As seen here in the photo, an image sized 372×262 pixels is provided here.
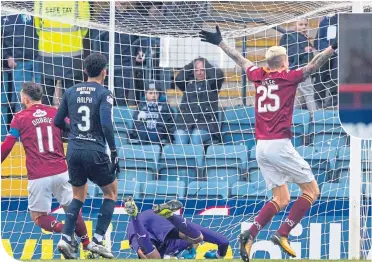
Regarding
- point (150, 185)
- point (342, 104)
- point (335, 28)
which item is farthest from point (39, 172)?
point (335, 28)

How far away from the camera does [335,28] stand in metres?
12.0

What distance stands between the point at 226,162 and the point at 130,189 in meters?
1.07

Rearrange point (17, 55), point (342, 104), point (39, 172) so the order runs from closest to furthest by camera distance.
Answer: point (342, 104) → point (39, 172) → point (17, 55)

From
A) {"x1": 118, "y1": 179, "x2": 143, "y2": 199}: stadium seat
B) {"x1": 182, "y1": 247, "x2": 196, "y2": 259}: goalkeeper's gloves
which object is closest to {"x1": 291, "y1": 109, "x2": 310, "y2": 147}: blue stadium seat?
{"x1": 118, "y1": 179, "x2": 143, "y2": 199}: stadium seat

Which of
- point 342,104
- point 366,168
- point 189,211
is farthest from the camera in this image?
point 189,211

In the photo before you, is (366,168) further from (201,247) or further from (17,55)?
(17,55)

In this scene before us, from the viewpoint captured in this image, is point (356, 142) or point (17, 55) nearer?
point (356, 142)

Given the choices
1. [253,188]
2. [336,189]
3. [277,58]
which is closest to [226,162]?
[253,188]

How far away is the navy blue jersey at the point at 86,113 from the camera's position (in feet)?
30.1

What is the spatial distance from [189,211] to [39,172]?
83.3 inches

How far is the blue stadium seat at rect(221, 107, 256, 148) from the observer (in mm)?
12383

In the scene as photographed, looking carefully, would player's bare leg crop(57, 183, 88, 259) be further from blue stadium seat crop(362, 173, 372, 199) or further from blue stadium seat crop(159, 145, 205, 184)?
blue stadium seat crop(362, 173, 372, 199)

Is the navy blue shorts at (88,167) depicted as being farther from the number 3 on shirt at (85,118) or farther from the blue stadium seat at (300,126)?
the blue stadium seat at (300,126)

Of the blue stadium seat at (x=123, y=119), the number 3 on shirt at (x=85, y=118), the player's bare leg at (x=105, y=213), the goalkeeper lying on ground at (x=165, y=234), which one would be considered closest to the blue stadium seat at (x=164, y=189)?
the blue stadium seat at (x=123, y=119)
